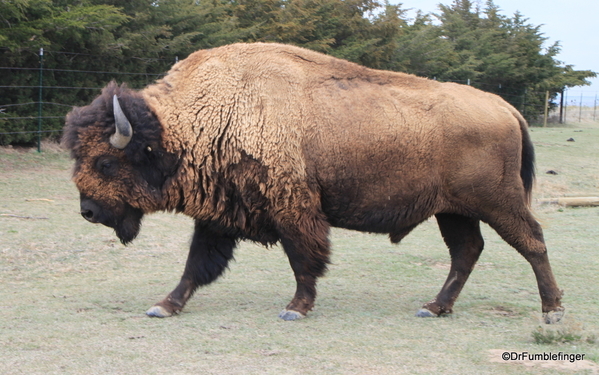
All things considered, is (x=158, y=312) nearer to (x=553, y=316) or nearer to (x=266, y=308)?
(x=266, y=308)

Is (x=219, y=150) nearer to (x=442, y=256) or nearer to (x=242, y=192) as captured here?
(x=242, y=192)

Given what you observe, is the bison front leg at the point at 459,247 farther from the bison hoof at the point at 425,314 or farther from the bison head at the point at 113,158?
the bison head at the point at 113,158

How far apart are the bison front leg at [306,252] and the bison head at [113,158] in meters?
1.17

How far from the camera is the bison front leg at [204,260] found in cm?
599

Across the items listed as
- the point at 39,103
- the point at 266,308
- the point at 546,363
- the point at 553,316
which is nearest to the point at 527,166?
the point at 553,316

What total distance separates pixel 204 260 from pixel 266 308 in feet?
2.28

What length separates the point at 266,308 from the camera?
6.00m

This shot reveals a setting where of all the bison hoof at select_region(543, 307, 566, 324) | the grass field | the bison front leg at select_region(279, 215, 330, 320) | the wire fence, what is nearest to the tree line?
the wire fence

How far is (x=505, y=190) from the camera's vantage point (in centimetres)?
582

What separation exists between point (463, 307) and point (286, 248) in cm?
174

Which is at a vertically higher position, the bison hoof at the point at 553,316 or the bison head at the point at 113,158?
the bison head at the point at 113,158

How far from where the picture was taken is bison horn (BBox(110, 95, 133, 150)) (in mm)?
5504

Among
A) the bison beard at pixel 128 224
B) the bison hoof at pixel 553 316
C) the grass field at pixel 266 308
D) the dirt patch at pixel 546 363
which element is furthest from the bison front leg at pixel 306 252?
the bison hoof at pixel 553 316

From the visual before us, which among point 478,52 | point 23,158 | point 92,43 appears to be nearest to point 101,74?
point 92,43
